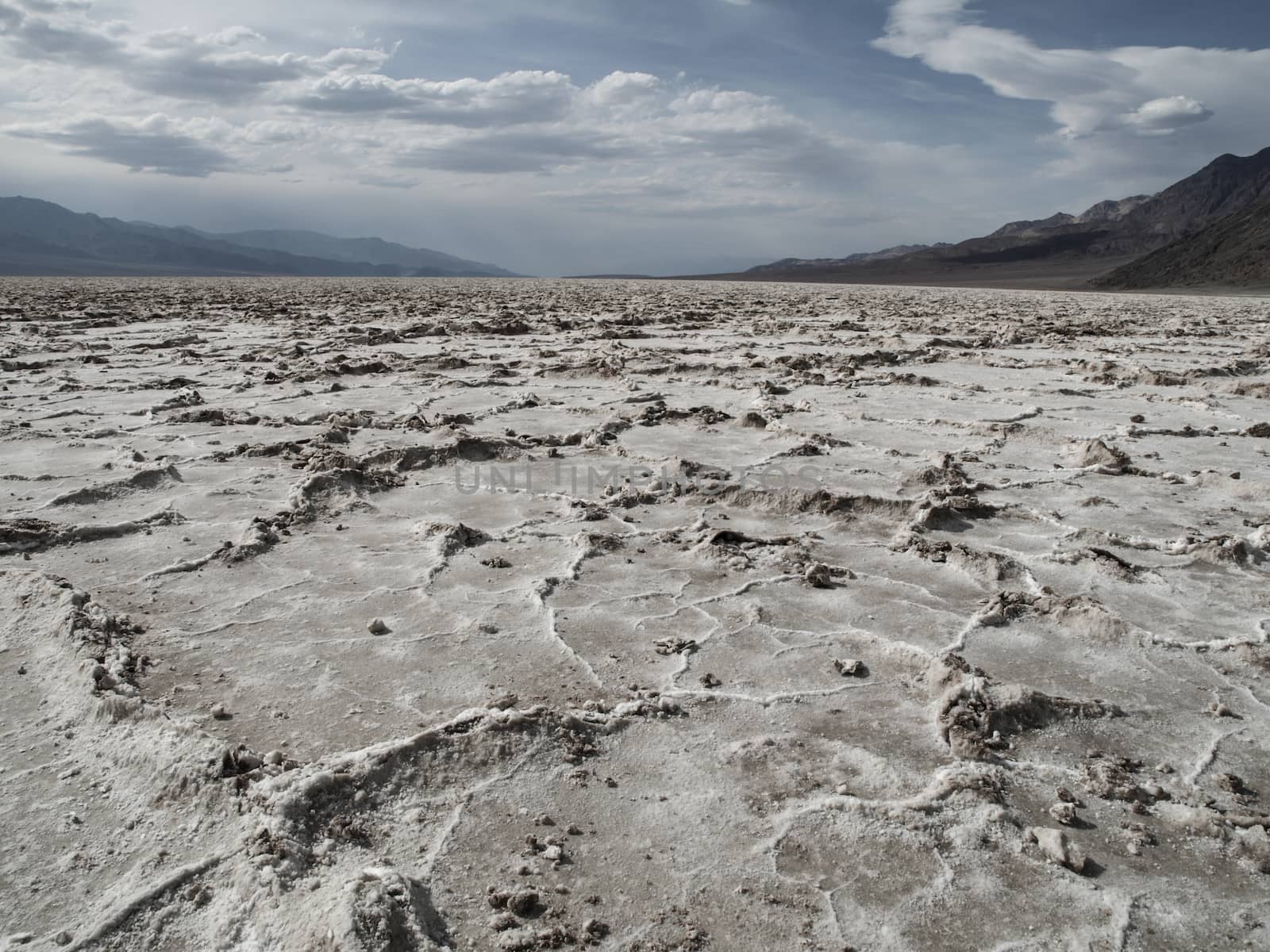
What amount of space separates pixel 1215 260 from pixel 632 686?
42956mm

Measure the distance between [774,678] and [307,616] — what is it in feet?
4.62

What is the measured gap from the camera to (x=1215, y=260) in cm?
3656

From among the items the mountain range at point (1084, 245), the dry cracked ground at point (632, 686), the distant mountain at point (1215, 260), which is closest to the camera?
the dry cracked ground at point (632, 686)

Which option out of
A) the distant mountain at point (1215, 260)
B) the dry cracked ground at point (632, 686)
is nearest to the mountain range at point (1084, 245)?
the distant mountain at point (1215, 260)

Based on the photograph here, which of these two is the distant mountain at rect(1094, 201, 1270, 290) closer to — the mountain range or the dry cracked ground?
the mountain range

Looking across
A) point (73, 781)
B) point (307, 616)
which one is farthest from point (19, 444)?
point (73, 781)

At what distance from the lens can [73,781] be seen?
1848 millimetres

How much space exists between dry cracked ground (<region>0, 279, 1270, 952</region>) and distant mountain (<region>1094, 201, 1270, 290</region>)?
3529 cm

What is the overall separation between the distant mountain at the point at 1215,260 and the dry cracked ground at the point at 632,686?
35.3m

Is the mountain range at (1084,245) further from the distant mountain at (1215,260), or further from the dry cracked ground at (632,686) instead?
the dry cracked ground at (632,686)

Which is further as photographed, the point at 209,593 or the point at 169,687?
the point at 209,593

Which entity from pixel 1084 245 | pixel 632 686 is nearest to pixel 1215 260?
pixel 632 686

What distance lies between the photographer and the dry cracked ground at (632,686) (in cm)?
156

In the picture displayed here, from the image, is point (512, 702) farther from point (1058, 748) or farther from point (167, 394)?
point (167, 394)
